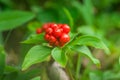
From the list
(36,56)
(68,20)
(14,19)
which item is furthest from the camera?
(68,20)

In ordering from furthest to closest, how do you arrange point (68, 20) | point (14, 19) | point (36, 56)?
1. point (68, 20)
2. point (14, 19)
3. point (36, 56)

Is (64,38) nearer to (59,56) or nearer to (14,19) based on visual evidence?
(59,56)

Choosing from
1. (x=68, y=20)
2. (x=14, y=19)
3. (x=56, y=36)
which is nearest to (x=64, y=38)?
(x=56, y=36)

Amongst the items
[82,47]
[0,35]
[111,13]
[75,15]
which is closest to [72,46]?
[82,47]

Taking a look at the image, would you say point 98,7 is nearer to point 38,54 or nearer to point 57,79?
point 57,79

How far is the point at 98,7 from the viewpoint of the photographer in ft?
8.84

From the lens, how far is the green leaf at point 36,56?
1.23 meters

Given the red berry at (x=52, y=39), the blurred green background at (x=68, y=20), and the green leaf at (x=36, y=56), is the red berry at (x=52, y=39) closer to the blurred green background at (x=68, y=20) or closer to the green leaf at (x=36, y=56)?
A: the green leaf at (x=36, y=56)

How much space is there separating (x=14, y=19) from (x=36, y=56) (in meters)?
0.86

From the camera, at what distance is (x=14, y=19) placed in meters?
2.08

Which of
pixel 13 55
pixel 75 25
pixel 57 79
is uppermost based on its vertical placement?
pixel 57 79

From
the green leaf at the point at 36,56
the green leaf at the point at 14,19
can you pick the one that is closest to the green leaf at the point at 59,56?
the green leaf at the point at 36,56

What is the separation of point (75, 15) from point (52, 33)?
1152 mm

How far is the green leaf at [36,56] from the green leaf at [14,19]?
75cm
